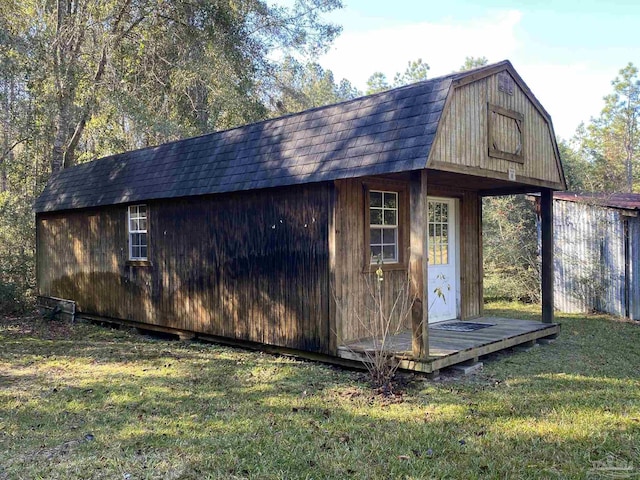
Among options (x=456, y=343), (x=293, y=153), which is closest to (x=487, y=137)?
(x=293, y=153)

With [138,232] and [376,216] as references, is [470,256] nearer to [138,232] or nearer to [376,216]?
[376,216]

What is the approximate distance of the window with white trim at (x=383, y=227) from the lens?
685 cm

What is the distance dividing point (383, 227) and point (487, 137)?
69.7 inches

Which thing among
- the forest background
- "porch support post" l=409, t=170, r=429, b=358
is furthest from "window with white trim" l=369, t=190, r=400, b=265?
the forest background

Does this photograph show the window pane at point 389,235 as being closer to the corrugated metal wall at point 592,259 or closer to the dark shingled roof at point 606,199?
the dark shingled roof at point 606,199

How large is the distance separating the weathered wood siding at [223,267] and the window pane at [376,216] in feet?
2.72

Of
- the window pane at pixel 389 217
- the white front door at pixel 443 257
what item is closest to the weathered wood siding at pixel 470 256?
the white front door at pixel 443 257

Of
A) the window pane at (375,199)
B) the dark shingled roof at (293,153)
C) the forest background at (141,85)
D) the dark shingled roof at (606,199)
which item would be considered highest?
the forest background at (141,85)

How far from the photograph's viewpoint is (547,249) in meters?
7.93

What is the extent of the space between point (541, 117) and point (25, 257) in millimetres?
12235

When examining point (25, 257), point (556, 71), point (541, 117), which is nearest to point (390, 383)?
→ point (541, 117)

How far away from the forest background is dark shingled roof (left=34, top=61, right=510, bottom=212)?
313 centimetres

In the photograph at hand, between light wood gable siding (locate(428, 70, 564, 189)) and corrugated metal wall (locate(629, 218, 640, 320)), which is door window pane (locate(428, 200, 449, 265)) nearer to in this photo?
light wood gable siding (locate(428, 70, 564, 189))

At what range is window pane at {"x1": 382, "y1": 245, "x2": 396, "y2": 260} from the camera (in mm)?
7055
